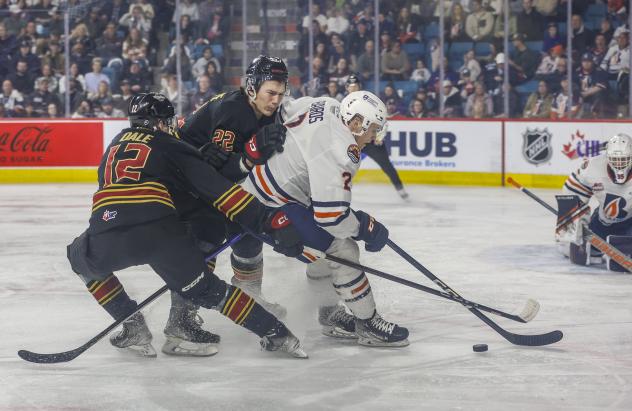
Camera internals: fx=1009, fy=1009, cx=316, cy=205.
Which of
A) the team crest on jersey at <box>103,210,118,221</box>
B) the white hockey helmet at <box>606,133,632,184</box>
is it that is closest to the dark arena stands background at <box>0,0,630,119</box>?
the white hockey helmet at <box>606,133,632,184</box>

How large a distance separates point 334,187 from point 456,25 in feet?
24.6

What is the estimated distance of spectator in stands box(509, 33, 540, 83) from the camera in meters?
10.8

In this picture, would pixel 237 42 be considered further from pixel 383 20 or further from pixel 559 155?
pixel 559 155

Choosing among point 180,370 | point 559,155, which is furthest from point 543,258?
point 559,155

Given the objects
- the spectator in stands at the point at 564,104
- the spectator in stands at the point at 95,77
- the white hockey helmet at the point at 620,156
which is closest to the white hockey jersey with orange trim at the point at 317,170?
the white hockey helmet at the point at 620,156

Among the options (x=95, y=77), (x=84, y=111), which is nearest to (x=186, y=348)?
(x=84, y=111)

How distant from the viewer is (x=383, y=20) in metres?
11.4

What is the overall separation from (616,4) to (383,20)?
253cm

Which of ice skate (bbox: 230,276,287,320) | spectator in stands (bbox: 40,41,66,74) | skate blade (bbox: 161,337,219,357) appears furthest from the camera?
spectator in stands (bbox: 40,41,66,74)

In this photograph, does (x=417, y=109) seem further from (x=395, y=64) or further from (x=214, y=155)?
(x=214, y=155)

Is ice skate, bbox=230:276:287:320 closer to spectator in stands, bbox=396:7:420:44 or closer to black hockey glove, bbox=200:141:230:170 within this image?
black hockey glove, bbox=200:141:230:170

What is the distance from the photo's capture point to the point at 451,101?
36.4 ft

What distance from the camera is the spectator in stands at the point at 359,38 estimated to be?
11.5 metres

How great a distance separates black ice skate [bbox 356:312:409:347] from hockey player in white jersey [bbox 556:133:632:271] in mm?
2321
